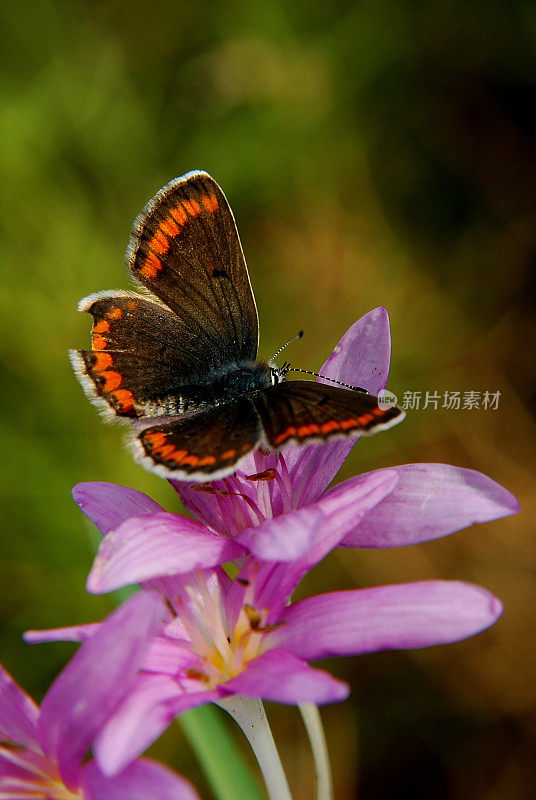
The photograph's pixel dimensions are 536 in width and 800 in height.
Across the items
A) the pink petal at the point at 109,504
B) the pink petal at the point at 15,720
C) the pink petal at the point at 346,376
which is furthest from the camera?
the pink petal at the point at 346,376

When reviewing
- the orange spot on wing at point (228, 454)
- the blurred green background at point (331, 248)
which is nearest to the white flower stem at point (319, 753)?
the orange spot on wing at point (228, 454)

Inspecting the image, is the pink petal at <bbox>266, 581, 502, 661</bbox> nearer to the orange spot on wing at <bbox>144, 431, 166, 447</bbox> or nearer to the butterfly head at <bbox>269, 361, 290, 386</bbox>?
the orange spot on wing at <bbox>144, 431, 166, 447</bbox>

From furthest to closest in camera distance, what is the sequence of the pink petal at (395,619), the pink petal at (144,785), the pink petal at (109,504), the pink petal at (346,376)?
the pink petal at (346,376) < the pink petal at (109,504) < the pink petal at (395,619) < the pink petal at (144,785)

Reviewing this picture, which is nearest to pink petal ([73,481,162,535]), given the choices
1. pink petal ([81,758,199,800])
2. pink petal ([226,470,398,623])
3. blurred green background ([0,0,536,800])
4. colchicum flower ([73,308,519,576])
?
colchicum flower ([73,308,519,576])

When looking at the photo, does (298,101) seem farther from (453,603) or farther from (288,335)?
(453,603)

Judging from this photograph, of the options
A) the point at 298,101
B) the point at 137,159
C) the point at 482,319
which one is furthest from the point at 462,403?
the point at 137,159

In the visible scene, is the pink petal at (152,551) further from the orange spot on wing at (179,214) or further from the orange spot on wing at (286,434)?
the orange spot on wing at (179,214)

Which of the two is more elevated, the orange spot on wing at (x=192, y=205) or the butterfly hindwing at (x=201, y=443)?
the orange spot on wing at (x=192, y=205)
